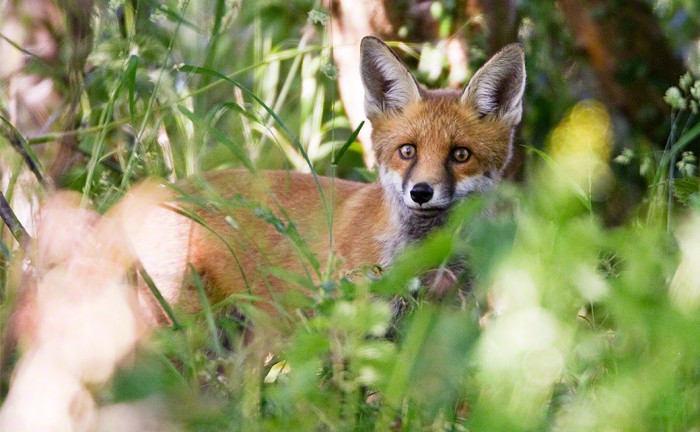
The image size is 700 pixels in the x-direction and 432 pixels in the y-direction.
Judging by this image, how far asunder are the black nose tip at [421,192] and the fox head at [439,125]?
0.9 inches

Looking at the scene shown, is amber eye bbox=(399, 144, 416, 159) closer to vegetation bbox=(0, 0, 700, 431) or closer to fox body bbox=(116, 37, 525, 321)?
fox body bbox=(116, 37, 525, 321)

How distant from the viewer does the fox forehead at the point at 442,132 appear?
4082 mm

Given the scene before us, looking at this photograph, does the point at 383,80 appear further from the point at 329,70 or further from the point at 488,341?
the point at 488,341

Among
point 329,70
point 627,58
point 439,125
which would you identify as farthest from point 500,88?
point 627,58

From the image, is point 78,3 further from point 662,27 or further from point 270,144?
point 662,27

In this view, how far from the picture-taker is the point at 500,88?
430 cm

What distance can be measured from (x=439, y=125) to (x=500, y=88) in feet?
1.33

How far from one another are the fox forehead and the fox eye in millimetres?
19

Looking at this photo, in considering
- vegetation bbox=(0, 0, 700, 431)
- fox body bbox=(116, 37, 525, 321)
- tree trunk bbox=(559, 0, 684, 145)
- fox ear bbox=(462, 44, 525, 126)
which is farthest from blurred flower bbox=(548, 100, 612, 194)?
tree trunk bbox=(559, 0, 684, 145)

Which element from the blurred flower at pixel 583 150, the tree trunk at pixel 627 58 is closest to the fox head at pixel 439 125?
the blurred flower at pixel 583 150

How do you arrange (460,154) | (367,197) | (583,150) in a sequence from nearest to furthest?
1. (583,150)
2. (460,154)
3. (367,197)

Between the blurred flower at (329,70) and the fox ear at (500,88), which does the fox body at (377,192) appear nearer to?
the fox ear at (500,88)

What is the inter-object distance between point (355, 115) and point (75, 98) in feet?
9.41

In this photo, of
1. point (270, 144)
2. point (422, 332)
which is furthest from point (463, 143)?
point (422, 332)
